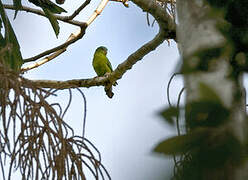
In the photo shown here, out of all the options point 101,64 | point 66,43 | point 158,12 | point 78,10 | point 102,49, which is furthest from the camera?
point 102,49

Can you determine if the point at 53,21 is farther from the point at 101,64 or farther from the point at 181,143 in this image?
the point at 181,143

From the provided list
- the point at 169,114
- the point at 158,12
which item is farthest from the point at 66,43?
the point at 169,114

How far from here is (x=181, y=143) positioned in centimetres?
59

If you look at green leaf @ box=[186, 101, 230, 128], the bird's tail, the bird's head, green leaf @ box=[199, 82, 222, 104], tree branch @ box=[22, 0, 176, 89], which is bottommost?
green leaf @ box=[186, 101, 230, 128]

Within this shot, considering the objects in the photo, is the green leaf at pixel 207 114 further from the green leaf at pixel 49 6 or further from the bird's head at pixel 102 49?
the bird's head at pixel 102 49

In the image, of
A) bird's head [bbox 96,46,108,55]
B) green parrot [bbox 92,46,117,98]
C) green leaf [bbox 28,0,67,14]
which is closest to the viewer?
green leaf [bbox 28,0,67,14]

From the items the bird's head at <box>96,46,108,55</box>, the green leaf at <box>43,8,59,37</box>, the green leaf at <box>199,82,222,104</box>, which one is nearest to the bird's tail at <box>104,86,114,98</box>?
the green leaf at <box>43,8,59,37</box>

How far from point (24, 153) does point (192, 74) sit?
2.68ft

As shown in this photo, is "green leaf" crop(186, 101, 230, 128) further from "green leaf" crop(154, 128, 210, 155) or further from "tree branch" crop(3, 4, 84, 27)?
"tree branch" crop(3, 4, 84, 27)

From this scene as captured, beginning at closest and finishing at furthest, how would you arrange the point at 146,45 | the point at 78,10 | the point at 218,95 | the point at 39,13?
the point at 218,95, the point at 146,45, the point at 78,10, the point at 39,13

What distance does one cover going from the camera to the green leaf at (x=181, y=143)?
58 centimetres

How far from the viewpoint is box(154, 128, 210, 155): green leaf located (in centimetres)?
58

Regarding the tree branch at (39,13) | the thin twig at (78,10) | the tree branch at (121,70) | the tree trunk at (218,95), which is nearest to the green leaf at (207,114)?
the tree trunk at (218,95)

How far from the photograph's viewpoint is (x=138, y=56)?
3.30 metres
